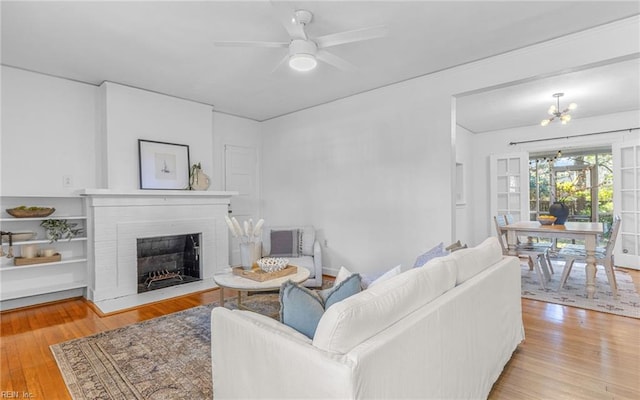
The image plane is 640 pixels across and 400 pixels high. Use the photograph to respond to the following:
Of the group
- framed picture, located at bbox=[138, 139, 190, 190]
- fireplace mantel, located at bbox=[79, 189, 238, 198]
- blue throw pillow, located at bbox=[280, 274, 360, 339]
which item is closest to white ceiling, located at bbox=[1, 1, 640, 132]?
framed picture, located at bbox=[138, 139, 190, 190]

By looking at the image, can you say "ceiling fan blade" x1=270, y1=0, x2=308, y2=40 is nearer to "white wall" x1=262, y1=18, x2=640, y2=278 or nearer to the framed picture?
"white wall" x1=262, y1=18, x2=640, y2=278

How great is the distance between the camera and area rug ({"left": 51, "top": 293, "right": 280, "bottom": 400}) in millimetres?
1996

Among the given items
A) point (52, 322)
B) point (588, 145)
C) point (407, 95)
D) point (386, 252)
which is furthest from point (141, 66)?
point (588, 145)

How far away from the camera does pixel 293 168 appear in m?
5.32

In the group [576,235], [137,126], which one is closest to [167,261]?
[137,126]

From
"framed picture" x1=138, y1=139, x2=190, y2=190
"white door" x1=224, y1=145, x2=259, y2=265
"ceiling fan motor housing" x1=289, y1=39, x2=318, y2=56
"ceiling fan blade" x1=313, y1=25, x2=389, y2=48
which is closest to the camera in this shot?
"ceiling fan blade" x1=313, y1=25, x2=389, y2=48

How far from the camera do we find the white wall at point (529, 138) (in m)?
5.21

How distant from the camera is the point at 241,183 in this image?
18.2ft

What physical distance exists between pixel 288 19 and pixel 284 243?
2.92 m

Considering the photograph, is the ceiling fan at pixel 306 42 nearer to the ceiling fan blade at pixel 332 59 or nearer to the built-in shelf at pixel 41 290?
the ceiling fan blade at pixel 332 59

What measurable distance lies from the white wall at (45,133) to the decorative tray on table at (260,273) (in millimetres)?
2492

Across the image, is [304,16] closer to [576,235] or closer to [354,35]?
[354,35]

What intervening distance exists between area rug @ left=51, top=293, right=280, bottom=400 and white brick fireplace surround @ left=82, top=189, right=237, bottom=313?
86 centimetres

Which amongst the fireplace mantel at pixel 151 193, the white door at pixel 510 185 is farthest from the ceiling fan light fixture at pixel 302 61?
the white door at pixel 510 185
